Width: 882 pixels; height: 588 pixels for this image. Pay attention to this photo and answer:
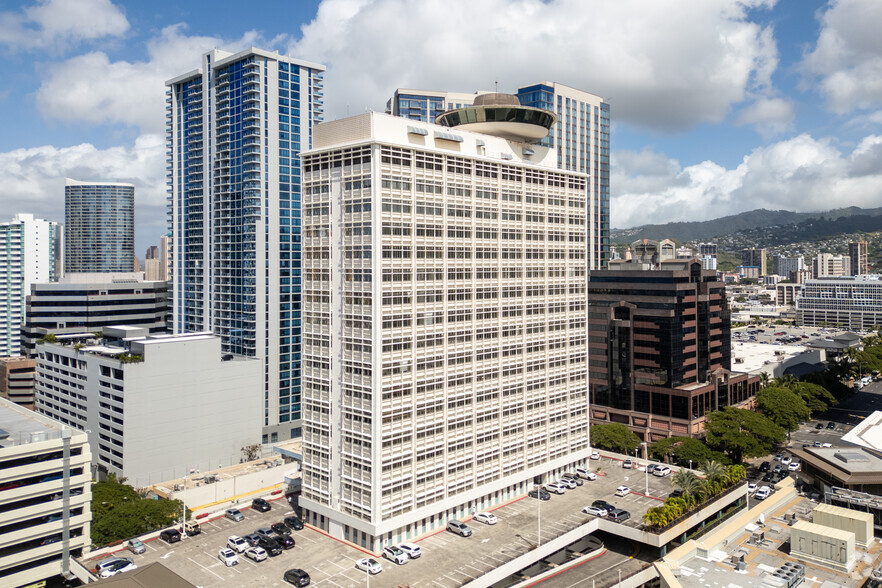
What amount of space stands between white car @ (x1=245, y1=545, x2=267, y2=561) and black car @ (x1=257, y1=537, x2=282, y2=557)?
90 centimetres

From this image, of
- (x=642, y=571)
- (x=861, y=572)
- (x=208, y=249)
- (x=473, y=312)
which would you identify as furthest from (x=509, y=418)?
(x=208, y=249)

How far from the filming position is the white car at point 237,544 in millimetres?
84375

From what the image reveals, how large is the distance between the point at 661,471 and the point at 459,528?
152 ft

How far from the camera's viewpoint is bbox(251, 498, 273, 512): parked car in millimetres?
100438

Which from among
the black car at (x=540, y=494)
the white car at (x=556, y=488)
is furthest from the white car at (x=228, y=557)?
the white car at (x=556, y=488)

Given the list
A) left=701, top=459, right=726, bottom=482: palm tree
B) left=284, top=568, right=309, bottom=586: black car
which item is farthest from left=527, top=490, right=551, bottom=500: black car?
left=284, top=568, right=309, bottom=586: black car

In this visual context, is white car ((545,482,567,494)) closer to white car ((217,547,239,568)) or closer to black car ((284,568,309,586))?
black car ((284,568,309,586))

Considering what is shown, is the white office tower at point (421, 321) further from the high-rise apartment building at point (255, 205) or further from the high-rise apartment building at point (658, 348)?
the high-rise apartment building at point (255, 205)

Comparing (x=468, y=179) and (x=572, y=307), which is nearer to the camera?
(x=468, y=179)

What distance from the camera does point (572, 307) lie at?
11575 cm

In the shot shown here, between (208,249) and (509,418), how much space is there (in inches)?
3587

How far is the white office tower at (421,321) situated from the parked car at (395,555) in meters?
1.52

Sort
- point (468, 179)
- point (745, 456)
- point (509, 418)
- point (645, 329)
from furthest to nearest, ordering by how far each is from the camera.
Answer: point (645, 329), point (745, 456), point (509, 418), point (468, 179)

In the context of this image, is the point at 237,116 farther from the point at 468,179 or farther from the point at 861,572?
the point at 861,572
